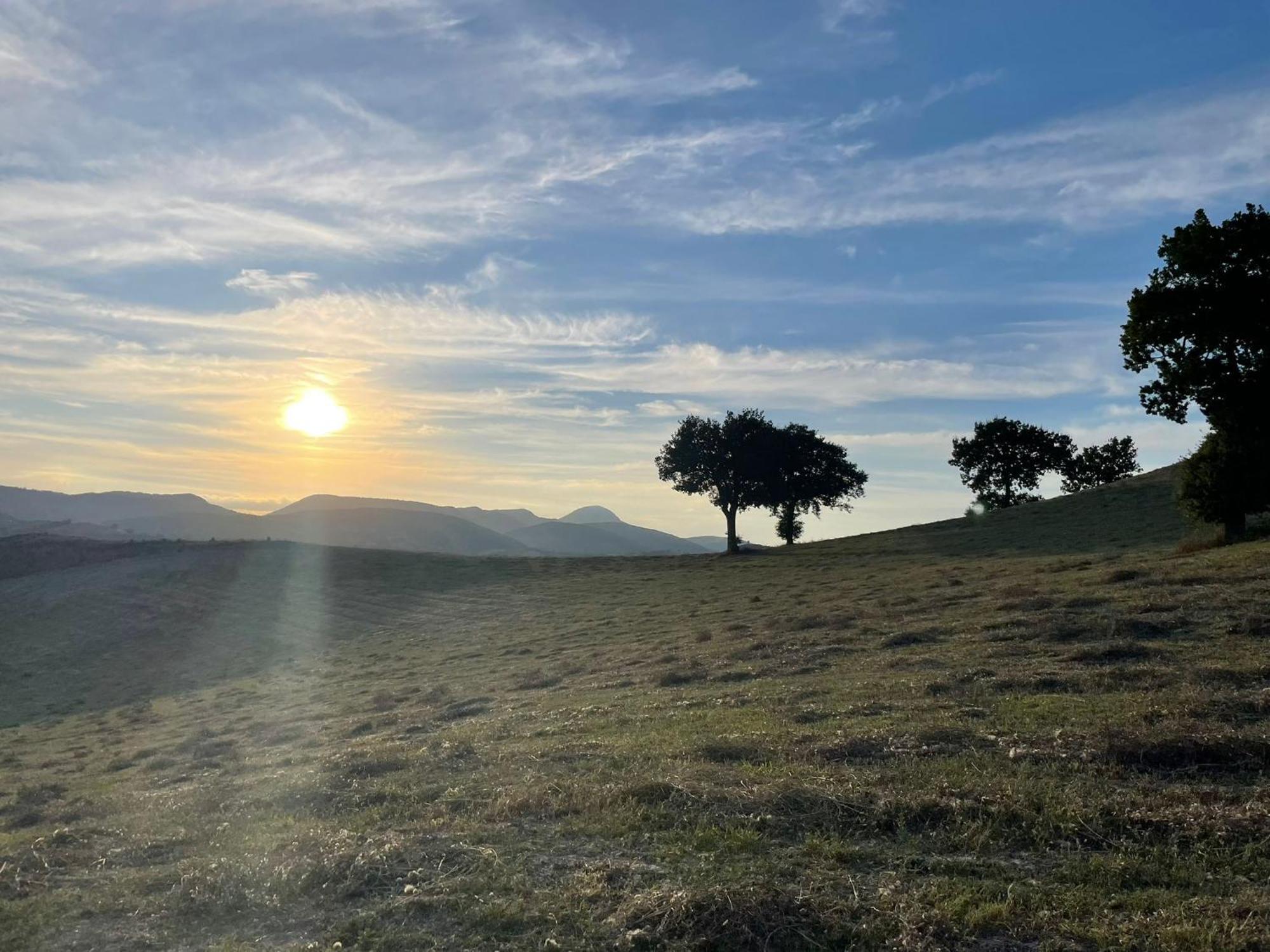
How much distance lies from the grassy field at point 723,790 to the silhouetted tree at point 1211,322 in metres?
5.39

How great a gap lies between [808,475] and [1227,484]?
4353cm

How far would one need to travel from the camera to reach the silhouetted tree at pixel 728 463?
246 feet

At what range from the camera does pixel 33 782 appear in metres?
18.2

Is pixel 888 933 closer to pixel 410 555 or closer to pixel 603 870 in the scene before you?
pixel 603 870

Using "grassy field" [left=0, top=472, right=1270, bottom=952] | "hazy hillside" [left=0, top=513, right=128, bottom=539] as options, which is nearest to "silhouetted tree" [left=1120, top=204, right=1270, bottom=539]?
"grassy field" [left=0, top=472, right=1270, bottom=952]

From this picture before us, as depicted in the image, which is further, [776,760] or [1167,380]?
[1167,380]

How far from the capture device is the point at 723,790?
9750 mm

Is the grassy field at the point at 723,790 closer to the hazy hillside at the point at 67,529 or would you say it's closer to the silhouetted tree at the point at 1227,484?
the silhouetted tree at the point at 1227,484

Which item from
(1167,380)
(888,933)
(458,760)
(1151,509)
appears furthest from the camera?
(1151,509)

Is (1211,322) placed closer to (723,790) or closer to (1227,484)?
(1227,484)

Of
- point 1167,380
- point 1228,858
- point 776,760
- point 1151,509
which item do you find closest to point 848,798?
point 776,760

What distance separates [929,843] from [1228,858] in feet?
7.67

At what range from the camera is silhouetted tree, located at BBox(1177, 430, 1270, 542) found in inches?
1363

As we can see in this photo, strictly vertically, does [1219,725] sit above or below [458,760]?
above
